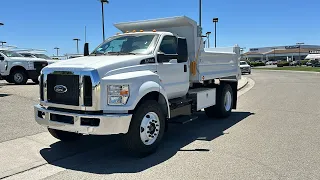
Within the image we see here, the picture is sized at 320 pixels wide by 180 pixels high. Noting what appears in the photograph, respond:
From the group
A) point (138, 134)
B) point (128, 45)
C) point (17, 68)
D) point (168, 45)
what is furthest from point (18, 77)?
point (138, 134)

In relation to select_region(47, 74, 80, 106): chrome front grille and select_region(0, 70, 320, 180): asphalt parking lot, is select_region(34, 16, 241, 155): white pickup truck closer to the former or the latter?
select_region(47, 74, 80, 106): chrome front grille

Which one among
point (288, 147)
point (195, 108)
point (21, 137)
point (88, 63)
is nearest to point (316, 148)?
point (288, 147)

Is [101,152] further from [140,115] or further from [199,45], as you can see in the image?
[199,45]

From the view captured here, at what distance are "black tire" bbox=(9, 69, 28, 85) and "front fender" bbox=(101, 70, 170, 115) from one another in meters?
13.5

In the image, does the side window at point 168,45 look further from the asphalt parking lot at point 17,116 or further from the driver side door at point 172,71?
the asphalt parking lot at point 17,116

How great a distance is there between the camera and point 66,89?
5.45 meters

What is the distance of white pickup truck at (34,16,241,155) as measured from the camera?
5.19m

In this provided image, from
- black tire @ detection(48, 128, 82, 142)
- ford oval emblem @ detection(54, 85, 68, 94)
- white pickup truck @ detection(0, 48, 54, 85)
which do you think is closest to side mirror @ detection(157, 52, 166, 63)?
ford oval emblem @ detection(54, 85, 68, 94)

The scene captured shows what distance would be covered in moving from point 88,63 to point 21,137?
104 inches

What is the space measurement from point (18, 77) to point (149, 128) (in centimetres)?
1380

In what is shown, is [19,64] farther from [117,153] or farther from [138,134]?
[138,134]

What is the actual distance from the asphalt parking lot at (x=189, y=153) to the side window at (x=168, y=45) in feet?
6.31

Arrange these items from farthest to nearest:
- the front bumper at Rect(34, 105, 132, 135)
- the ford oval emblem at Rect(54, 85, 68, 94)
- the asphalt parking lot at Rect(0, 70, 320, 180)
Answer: the ford oval emblem at Rect(54, 85, 68, 94)
the front bumper at Rect(34, 105, 132, 135)
the asphalt parking lot at Rect(0, 70, 320, 180)

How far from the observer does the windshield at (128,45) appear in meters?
6.51
